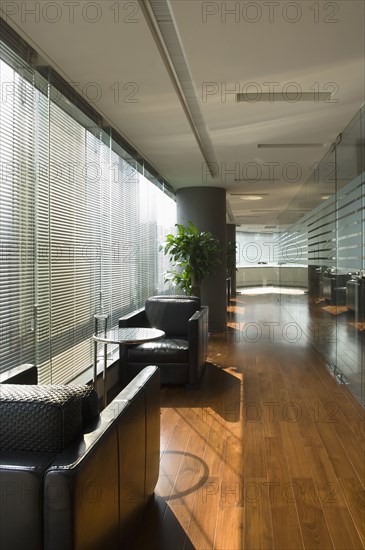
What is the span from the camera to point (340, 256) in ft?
16.5

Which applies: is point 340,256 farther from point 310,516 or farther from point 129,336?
point 310,516

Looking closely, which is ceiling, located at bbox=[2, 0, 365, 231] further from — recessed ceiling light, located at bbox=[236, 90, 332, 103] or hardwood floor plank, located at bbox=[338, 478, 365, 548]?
hardwood floor plank, located at bbox=[338, 478, 365, 548]

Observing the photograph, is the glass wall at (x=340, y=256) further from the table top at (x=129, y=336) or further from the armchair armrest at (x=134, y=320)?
the armchair armrest at (x=134, y=320)

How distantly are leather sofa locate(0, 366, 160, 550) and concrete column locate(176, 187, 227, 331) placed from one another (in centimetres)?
751

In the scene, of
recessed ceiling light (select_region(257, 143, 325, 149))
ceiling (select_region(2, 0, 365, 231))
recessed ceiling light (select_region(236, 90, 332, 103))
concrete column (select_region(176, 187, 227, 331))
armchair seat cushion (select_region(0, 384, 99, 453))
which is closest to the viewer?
armchair seat cushion (select_region(0, 384, 99, 453))

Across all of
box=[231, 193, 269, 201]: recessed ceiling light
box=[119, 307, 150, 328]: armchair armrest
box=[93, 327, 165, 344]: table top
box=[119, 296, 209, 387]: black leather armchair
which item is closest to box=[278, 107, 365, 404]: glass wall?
box=[119, 296, 209, 387]: black leather armchair

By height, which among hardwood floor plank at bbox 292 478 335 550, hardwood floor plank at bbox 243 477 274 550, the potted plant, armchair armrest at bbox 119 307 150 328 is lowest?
hardwood floor plank at bbox 243 477 274 550

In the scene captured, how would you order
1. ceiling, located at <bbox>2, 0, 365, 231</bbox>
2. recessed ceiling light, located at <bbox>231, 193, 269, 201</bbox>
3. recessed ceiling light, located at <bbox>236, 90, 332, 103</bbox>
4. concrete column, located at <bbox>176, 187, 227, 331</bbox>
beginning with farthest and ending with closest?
1. recessed ceiling light, located at <bbox>231, 193, 269, 201</bbox>
2. concrete column, located at <bbox>176, 187, 227, 331</bbox>
3. recessed ceiling light, located at <bbox>236, 90, 332, 103</bbox>
4. ceiling, located at <bbox>2, 0, 365, 231</bbox>

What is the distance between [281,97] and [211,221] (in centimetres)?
495

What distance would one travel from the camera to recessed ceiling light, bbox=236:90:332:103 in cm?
426

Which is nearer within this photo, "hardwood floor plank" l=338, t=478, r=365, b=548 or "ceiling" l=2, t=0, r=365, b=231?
"hardwood floor plank" l=338, t=478, r=365, b=548

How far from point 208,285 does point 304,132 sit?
14.8 ft

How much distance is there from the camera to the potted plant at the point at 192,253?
8.20 m

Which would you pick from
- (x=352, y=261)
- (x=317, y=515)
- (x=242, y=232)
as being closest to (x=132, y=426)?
(x=317, y=515)
